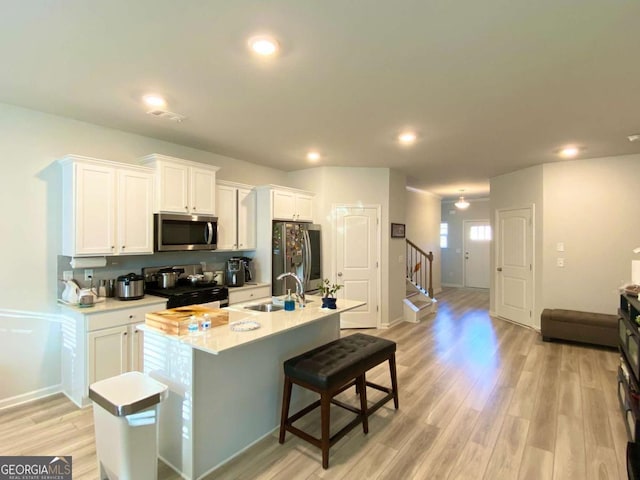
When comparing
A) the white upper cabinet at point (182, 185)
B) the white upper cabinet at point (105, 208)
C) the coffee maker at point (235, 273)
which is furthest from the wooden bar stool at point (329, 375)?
the white upper cabinet at point (182, 185)

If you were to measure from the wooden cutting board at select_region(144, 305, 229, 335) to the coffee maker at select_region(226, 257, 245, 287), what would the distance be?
1982 mm

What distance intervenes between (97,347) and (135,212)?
134cm

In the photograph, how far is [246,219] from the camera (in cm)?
484

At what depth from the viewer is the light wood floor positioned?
7.27 ft

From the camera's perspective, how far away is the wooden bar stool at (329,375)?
225 cm

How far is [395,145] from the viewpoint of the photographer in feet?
14.0

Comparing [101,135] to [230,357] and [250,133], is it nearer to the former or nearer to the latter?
[250,133]

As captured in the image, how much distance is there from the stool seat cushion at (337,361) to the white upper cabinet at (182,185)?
7.47ft

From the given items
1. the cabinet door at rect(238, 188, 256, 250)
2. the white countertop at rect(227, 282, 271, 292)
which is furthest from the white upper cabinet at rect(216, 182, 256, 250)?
the white countertop at rect(227, 282, 271, 292)

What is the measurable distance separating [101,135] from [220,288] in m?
2.06

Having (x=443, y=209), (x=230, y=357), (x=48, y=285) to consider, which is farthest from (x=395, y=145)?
(x=443, y=209)

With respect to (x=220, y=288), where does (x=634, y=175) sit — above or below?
→ above

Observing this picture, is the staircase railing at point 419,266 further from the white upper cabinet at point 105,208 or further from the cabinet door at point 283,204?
the white upper cabinet at point 105,208

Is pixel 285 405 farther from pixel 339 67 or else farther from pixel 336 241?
pixel 336 241
